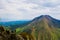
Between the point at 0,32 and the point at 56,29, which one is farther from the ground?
the point at 0,32

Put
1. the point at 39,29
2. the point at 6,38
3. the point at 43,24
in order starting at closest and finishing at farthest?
the point at 6,38
the point at 39,29
the point at 43,24

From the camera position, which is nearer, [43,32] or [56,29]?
[43,32]

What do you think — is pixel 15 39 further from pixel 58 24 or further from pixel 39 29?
pixel 58 24

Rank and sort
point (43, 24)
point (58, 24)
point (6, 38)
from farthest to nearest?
point (58, 24)
point (43, 24)
point (6, 38)

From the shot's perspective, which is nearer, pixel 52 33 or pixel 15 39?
pixel 15 39

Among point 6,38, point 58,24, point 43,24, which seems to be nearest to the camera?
point 6,38

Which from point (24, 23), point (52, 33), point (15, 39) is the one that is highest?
point (15, 39)

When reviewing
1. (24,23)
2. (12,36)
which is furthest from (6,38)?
(24,23)

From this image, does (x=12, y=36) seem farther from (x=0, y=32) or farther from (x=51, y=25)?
(x=51, y=25)

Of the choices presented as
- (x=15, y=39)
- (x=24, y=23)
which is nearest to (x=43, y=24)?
(x=24, y=23)

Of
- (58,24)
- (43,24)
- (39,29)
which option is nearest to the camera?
(39,29)
